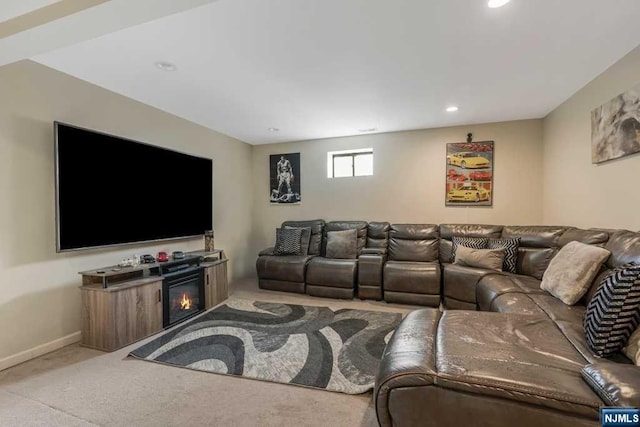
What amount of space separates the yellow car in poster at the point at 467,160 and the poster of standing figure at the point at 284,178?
8.40 ft

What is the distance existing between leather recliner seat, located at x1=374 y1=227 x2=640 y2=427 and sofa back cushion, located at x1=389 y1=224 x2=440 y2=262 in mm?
2131

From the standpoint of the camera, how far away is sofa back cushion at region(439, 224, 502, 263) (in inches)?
150

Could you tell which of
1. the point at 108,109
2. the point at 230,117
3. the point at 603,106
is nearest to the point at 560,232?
the point at 603,106

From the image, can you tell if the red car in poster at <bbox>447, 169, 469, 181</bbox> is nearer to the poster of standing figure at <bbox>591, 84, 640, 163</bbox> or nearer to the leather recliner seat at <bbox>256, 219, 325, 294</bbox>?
the poster of standing figure at <bbox>591, 84, 640, 163</bbox>

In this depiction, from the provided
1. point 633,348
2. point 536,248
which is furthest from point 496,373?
point 536,248

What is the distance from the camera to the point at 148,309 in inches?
107

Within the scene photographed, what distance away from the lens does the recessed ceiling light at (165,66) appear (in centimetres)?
236

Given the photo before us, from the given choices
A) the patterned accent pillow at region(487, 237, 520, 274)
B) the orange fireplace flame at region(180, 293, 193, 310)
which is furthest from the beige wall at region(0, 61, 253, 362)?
the patterned accent pillow at region(487, 237, 520, 274)

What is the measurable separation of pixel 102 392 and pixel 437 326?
2.22m

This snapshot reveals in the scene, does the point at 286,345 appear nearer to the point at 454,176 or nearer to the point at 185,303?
the point at 185,303

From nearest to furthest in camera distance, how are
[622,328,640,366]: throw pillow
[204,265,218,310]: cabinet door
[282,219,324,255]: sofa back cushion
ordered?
1. [622,328,640,366]: throw pillow
2. [204,265,218,310]: cabinet door
3. [282,219,324,255]: sofa back cushion

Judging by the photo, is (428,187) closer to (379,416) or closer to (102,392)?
(379,416)

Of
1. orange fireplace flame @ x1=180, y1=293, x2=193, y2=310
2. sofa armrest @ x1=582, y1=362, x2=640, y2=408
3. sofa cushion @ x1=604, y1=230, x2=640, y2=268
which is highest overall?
sofa cushion @ x1=604, y1=230, x2=640, y2=268

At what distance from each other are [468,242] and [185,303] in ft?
11.6
